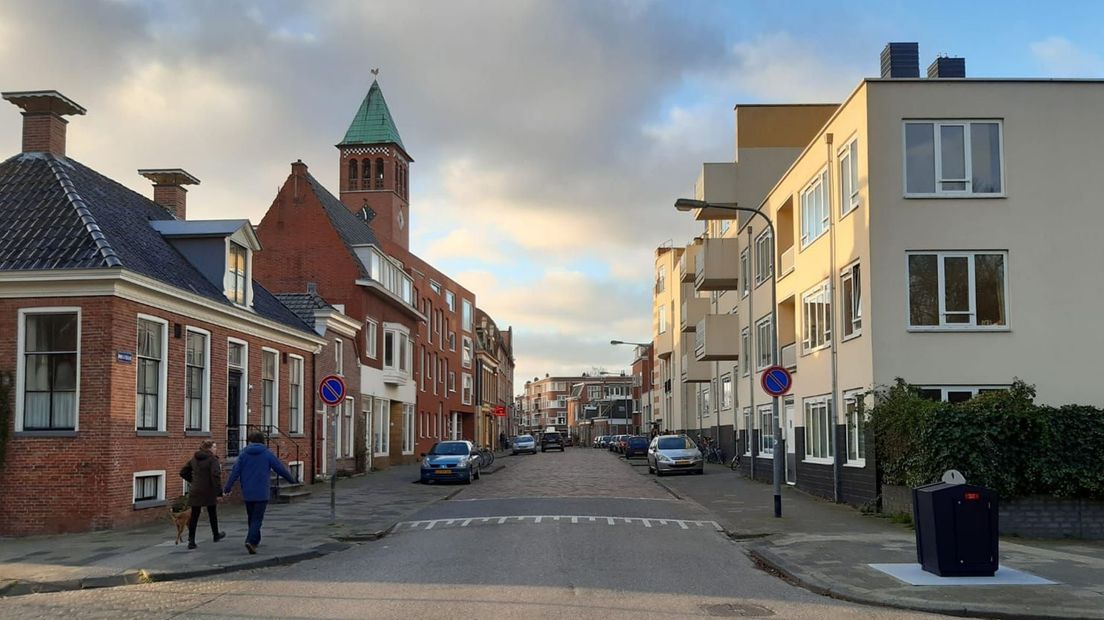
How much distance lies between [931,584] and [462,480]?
872 inches

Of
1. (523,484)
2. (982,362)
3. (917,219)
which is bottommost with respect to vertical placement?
(523,484)

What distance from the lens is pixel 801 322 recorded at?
27469 millimetres

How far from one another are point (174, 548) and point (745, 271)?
23248 mm

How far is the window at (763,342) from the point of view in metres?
31.6

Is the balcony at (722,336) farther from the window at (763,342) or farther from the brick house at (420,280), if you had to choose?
the brick house at (420,280)

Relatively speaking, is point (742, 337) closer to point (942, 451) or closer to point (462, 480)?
point (462, 480)

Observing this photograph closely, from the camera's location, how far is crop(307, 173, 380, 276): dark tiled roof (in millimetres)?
42406

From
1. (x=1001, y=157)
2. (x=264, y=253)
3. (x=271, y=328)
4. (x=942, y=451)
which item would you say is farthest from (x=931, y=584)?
(x=264, y=253)

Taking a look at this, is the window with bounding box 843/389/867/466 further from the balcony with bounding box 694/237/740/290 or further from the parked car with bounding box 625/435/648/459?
the parked car with bounding box 625/435/648/459

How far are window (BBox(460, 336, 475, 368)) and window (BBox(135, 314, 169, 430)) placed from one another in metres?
47.1

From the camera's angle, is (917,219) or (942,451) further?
(917,219)

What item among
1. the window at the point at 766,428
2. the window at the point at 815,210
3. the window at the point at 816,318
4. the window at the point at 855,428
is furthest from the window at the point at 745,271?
the window at the point at 855,428

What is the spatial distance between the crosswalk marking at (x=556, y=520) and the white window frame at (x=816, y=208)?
8475 millimetres

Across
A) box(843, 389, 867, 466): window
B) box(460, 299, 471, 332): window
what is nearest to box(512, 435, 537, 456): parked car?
box(460, 299, 471, 332): window
